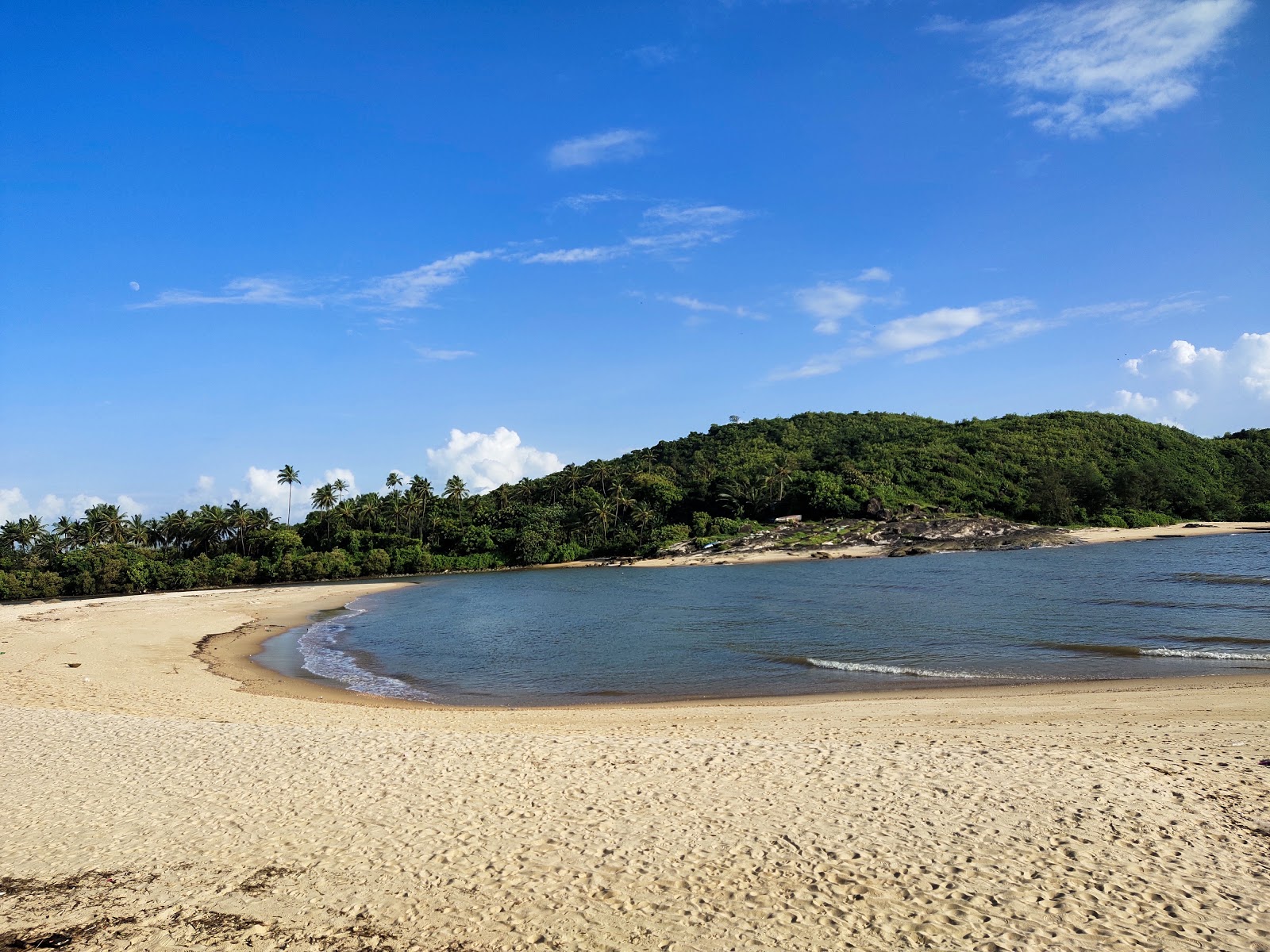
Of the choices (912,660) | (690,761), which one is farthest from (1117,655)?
(690,761)

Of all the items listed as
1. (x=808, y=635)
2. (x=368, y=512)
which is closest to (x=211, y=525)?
(x=368, y=512)

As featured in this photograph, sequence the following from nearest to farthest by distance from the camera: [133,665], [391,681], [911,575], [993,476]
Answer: [391,681]
[133,665]
[911,575]
[993,476]

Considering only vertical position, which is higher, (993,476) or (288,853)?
(993,476)

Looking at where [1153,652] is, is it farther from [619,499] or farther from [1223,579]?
[619,499]

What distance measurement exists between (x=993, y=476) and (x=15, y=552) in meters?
133

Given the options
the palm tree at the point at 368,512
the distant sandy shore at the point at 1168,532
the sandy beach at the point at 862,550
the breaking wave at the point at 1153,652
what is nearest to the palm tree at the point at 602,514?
the sandy beach at the point at 862,550

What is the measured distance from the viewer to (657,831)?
952cm

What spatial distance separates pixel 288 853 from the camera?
9.18 m

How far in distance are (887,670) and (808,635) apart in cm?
772

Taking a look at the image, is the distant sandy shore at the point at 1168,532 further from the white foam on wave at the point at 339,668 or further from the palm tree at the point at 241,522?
the palm tree at the point at 241,522

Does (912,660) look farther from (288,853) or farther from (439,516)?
(439,516)

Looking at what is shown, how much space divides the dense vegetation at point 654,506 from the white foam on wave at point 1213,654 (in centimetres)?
7512

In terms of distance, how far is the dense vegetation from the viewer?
88625mm

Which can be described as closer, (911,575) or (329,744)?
(329,744)
